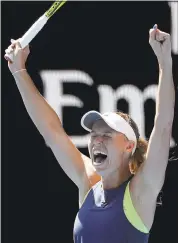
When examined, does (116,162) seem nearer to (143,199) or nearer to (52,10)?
(143,199)

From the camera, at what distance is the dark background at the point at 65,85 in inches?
204

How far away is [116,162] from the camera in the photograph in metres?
3.06

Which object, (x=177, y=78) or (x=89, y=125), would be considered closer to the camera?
(x=89, y=125)

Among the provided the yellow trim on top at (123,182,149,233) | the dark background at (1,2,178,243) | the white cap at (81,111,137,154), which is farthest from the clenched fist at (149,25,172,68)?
the dark background at (1,2,178,243)

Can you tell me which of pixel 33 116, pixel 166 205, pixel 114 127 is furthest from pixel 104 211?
pixel 166 205

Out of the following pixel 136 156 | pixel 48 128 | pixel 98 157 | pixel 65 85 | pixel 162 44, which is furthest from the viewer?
pixel 65 85

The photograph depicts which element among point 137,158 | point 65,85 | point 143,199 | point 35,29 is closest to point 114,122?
point 137,158

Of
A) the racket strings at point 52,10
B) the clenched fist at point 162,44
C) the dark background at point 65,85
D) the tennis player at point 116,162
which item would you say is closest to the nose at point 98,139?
the tennis player at point 116,162

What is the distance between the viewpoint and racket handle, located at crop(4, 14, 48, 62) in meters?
3.11

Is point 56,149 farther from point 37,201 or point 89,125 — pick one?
point 37,201

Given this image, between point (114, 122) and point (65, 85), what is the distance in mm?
2137

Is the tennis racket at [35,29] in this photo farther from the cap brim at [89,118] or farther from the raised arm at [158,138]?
the raised arm at [158,138]

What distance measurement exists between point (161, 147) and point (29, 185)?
2.51 m

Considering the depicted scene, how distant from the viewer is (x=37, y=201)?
524 cm
